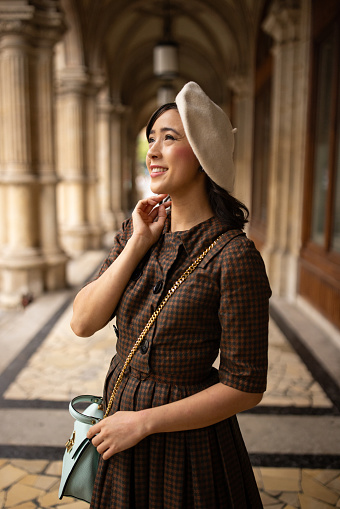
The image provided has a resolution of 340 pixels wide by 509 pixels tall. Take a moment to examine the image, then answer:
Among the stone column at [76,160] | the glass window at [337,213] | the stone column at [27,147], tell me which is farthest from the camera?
the stone column at [76,160]

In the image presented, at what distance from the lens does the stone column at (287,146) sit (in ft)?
22.6

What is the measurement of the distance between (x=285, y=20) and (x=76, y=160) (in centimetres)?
558

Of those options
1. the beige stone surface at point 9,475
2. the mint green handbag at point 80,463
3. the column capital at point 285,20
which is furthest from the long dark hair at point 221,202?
the column capital at point 285,20

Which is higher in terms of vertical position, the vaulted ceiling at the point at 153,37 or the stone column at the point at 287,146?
the vaulted ceiling at the point at 153,37

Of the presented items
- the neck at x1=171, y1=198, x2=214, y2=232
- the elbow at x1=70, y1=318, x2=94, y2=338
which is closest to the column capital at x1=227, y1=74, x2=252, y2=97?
the neck at x1=171, y1=198, x2=214, y2=232

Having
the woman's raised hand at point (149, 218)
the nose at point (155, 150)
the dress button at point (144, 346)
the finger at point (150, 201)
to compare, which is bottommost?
the dress button at point (144, 346)

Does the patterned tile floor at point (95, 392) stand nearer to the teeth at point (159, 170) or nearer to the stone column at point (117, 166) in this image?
the teeth at point (159, 170)

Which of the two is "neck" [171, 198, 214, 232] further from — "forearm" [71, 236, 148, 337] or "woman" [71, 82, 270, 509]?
"forearm" [71, 236, 148, 337]

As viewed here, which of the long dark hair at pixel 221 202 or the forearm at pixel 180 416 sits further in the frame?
the long dark hair at pixel 221 202

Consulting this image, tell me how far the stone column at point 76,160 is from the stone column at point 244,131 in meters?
3.43

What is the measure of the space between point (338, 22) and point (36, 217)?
468 cm

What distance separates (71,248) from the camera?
11.5m

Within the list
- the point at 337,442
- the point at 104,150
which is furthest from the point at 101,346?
the point at 104,150

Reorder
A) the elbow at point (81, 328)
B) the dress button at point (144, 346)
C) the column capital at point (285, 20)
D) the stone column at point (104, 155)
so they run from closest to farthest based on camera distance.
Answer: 1. the dress button at point (144, 346)
2. the elbow at point (81, 328)
3. the column capital at point (285, 20)
4. the stone column at point (104, 155)
